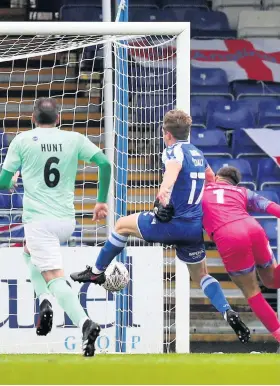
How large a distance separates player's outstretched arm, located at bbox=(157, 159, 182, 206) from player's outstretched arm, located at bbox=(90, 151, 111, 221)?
388mm

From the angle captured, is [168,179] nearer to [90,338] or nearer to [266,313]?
[90,338]

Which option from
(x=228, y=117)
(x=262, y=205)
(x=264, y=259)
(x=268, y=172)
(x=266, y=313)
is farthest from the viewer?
(x=228, y=117)

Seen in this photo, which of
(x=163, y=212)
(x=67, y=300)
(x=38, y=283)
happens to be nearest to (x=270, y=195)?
(x=163, y=212)

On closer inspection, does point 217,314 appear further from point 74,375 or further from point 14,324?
point 74,375

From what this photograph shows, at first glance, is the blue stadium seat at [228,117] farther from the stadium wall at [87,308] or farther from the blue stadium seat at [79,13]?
the stadium wall at [87,308]

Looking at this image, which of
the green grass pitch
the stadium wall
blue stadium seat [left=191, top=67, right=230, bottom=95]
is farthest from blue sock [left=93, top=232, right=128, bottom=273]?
blue stadium seat [left=191, top=67, right=230, bottom=95]

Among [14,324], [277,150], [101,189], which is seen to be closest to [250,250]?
[101,189]

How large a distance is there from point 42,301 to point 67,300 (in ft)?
0.73

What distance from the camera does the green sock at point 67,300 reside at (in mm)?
8195

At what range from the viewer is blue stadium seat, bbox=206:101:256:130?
1457cm

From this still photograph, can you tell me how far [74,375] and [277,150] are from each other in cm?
730

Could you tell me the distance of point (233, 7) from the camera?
52.6ft

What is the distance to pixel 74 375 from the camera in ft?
23.7

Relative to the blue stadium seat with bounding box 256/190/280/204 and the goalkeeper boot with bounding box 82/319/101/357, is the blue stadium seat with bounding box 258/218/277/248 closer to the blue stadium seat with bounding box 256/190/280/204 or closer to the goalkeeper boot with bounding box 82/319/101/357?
the blue stadium seat with bounding box 256/190/280/204
